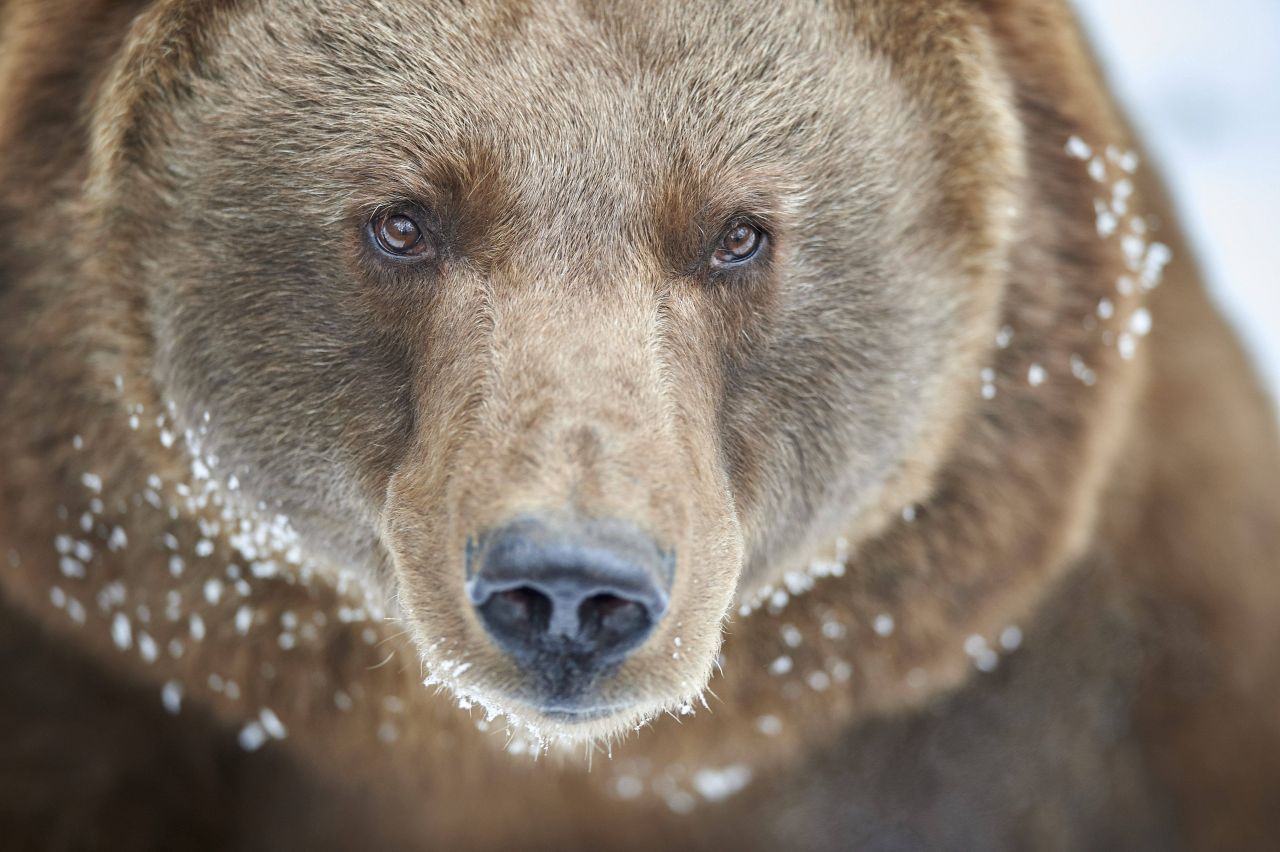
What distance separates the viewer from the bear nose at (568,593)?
6.97ft

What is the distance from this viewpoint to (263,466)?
8.86 ft

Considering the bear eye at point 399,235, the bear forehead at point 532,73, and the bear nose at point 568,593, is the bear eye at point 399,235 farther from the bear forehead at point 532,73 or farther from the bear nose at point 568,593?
the bear nose at point 568,593

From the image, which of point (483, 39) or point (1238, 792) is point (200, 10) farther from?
point (1238, 792)

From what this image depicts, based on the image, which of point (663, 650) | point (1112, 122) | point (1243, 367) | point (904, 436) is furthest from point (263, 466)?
point (1243, 367)

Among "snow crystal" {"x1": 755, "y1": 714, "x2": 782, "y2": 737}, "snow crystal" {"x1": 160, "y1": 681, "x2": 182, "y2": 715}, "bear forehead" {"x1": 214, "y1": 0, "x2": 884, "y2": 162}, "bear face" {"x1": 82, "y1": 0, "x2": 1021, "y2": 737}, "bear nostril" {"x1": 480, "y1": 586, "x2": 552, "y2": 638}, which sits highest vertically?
"bear forehead" {"x1": 214, "y1": 0, "x2": 884, "y2": 162}

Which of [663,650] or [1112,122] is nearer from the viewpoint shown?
[663,650]

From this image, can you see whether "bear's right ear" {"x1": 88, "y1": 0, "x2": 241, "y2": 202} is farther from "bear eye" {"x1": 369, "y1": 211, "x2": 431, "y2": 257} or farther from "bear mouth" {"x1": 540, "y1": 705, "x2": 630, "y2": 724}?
"bear mouth" {"x1": 540, "y1": 705, "x2": 630, "y2": 724}

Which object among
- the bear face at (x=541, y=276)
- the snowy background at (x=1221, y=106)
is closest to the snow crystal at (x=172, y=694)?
the bear face at (x=541, y=276)

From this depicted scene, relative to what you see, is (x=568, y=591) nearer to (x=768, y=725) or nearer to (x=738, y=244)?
(x=738, y=244)

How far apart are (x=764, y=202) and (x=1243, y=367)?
74.0 inches

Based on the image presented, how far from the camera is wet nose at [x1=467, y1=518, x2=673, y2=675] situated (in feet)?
6.97

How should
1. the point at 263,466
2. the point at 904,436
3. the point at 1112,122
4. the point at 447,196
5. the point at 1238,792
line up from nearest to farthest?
the point at 447,196 → the point at 263,466 → the point at 904,436 → the point at 1112,122 → the point at 1238,792

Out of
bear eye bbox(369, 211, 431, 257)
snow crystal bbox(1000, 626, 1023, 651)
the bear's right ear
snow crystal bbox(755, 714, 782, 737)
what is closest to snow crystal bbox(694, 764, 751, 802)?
snow crystal bbox(755, 714, 782, 737)

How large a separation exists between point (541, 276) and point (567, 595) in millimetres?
539
